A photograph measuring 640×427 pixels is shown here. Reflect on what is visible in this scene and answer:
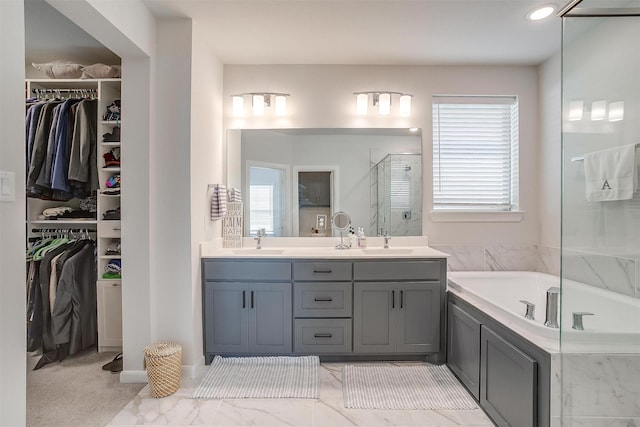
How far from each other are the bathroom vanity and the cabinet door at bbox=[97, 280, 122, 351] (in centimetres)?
77

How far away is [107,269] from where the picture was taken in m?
2.87

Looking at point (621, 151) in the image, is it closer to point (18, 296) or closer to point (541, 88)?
point (541, 88)

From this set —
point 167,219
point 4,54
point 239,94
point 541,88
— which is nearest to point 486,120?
point 541,88

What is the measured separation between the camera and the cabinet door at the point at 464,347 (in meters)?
2.16

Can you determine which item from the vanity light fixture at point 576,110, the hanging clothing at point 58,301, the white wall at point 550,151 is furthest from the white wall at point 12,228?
the white wall at point 550,151

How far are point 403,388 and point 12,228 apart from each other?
90.5 inches

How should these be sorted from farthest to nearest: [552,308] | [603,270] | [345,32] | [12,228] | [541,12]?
[345,32] < [541,12] < [552,308] < [603,270] < [12,228]

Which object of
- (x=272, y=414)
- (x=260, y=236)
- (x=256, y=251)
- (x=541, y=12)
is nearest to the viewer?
(x=272, y=414)

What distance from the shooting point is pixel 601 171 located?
1829 millimetres

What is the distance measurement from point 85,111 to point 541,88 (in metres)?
3.88

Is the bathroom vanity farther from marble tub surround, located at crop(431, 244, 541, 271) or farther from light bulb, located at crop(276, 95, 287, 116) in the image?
light bulb, located at crop(276, 95, 287, 116)

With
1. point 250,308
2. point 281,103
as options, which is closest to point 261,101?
point 281,103

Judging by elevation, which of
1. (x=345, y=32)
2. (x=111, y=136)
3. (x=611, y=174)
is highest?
(x=345, y=32)

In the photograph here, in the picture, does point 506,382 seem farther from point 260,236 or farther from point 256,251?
point 260,236
